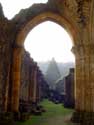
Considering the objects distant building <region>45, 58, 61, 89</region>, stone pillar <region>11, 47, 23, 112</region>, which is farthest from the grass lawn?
distant building <region>45, 58, 61, 89</region>

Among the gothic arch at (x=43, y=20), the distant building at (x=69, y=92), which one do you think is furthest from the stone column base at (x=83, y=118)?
the distant building at (x=69, y=92)

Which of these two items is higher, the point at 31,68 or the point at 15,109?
the point at 31,68

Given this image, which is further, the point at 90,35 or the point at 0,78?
the point at 90,35

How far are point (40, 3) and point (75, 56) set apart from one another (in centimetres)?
269

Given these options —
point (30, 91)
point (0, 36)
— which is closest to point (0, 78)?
point (0, 36)

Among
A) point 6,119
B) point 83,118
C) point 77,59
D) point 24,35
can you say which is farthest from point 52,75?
point 6,119

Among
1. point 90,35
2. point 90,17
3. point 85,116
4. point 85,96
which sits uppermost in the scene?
point 90,17

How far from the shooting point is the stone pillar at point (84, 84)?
1062 cm

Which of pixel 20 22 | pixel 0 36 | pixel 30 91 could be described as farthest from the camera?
pixel 30 91

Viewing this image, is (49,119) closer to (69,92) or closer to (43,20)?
(43,20)

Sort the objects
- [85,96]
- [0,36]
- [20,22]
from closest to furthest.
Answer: [0,36]
[85,96]
[20,22]

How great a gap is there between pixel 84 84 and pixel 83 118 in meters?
1.32

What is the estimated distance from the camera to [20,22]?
1180 cm

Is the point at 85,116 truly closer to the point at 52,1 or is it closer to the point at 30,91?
the point at 52,1
